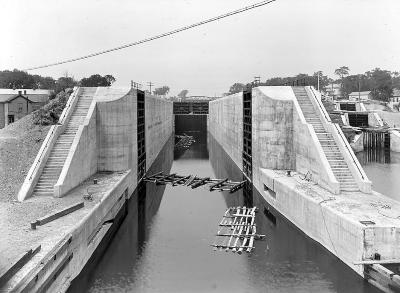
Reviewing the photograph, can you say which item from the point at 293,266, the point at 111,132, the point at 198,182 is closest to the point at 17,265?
the point at 293,266

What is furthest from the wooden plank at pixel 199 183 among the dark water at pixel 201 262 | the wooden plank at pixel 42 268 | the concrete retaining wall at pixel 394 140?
the concrete retaining wall at pixel 394 140

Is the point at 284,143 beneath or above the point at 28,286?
above

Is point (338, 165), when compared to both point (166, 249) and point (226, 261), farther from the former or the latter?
point (166, 249)

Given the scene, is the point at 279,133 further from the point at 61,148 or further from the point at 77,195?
the point at 61,148

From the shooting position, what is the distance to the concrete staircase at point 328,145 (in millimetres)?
22766

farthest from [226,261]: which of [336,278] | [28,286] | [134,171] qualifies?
[134,171]

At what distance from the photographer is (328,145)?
25484mm

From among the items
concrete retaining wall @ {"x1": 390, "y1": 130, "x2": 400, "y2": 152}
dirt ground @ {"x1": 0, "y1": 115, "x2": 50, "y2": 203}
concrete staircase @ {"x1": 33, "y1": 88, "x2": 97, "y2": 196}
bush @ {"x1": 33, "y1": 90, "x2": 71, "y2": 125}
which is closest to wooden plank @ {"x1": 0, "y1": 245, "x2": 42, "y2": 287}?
dirt ground @ {"x1": 0, "y1": 115, "x2": 50, "y2": 203}

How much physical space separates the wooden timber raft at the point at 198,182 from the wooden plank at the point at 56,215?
1599cm

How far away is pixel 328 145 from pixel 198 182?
45.9 feet

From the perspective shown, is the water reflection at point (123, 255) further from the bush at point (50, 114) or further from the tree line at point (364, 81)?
the tree line at point (364, 81)

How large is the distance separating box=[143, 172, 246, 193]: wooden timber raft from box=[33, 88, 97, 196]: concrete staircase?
33.5ft

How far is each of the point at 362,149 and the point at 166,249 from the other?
160 feet

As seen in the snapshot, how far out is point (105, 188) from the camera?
24.5 m
